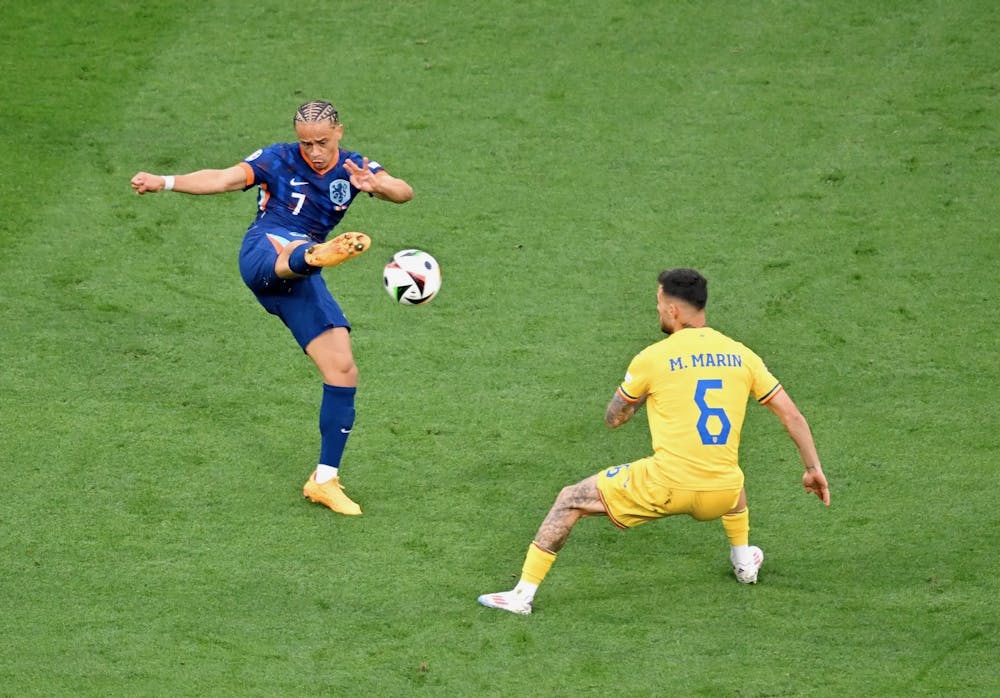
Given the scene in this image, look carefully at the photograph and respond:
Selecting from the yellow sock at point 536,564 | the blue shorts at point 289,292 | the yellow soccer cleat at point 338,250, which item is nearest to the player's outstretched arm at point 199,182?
→ the blue shorts at point 289,292

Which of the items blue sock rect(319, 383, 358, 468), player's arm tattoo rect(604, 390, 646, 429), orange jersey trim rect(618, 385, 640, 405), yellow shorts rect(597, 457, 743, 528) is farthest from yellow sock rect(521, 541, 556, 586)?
blue sock rect(319, 383, 358, 468)

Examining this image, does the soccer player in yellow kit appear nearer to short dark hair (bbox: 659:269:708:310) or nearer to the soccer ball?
short dark hair (bbox: 659:269:708:310)

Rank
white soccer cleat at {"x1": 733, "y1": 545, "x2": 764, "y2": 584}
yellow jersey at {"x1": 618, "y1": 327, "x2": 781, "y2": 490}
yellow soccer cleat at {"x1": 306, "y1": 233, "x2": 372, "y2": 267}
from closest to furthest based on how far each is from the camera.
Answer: yellow jersey at {"x1": 618, "y1": 327, "x2": 781, "y2": 490}, white soccer cleat at {"x1": 733, "y1": 545, "x2": 764, "y2": 584}, yellow soccer cleat at {"x1": 306, "y1": 233, "x2": 372, "y2": 267}

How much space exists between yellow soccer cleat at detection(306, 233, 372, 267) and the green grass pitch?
145 centimetres

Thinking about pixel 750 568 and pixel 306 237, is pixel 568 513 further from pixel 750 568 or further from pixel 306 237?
pixel 306 237

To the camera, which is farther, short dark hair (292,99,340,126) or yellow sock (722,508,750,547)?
short dark hair (292,99,340,126)

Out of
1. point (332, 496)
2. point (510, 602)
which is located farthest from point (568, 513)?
point (332, 496)

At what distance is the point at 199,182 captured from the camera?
8.01m

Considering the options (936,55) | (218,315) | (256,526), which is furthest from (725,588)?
(936,55)

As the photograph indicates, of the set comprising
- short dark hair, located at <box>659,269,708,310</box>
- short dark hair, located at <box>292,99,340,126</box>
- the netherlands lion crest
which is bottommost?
the netherlands lion crest

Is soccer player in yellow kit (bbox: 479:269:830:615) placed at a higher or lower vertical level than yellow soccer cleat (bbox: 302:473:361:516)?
higher

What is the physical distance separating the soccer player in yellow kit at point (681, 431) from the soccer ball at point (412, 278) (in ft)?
4.85

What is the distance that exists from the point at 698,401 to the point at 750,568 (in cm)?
104

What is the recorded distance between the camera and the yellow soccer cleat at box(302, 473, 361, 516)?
26.3 feet
